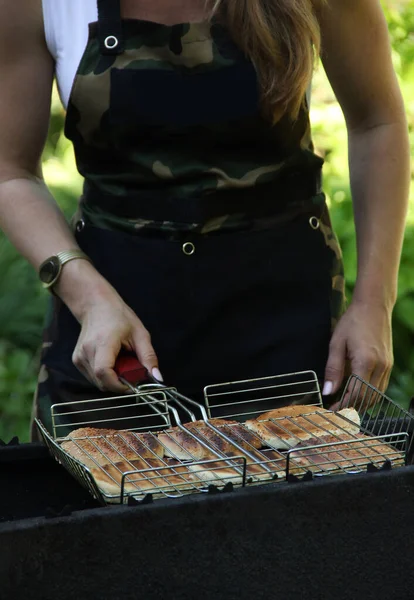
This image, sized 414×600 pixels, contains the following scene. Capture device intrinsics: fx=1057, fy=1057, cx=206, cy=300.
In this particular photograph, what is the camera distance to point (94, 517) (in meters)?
1.51

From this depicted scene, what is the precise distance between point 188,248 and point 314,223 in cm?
30

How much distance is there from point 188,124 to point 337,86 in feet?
1.39

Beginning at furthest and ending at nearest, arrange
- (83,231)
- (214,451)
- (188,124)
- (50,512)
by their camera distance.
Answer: (83,231), (188,124), (214,451), (50,512)

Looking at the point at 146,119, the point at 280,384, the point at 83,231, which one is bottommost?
the point at 280,384

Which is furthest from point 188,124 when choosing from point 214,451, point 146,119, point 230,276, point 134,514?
point 134,514

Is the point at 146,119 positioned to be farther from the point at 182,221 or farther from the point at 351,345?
the point at 351,345

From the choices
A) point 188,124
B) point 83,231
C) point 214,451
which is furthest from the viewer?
point 83,231

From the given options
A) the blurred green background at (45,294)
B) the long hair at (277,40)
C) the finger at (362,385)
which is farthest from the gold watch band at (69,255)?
the blurred green background at (45,294)

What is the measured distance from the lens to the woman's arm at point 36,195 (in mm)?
2018

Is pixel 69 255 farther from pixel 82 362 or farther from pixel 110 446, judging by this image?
pixel 110 446

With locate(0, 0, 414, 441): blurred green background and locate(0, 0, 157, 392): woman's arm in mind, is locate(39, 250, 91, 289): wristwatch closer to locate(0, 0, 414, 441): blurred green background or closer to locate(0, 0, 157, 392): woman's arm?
locate(0, 0, 157, 392): woman's arm

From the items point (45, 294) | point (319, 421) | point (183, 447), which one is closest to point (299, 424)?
point (319, 421)

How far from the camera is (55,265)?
215 cm

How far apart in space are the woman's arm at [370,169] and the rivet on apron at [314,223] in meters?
0.13
